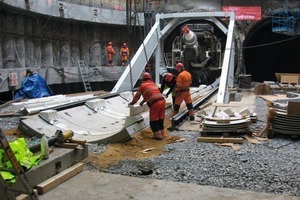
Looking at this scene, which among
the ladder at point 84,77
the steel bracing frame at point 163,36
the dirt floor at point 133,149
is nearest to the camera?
the dirt floor at point 133,149

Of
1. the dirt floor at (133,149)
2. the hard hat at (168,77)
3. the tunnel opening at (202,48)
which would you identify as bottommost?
the dirt floor at (133,149)

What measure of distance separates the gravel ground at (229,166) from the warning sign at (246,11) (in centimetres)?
1264

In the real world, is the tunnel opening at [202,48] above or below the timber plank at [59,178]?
above

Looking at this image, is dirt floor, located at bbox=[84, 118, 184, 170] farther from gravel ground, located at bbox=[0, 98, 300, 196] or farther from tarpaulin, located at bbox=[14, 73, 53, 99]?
tarpaulin, located at bbox=[14, 73, 53, 99]

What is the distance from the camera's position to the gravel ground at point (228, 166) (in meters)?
4.46

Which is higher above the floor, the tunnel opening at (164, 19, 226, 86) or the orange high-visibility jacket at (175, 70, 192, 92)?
the tunnel opening at (164, 19, 226, 86)

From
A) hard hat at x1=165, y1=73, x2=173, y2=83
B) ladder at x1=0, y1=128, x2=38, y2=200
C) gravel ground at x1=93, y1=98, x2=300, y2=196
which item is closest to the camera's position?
ladder at x1=0, y1=128, x2=38, y2=200

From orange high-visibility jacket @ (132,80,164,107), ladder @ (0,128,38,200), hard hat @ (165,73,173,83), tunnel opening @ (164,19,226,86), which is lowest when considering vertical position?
ladder @ (0,128,38,200)

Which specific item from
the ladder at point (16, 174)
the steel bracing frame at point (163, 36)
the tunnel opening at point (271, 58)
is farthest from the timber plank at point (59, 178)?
the tunnel opening at point (271, 58)

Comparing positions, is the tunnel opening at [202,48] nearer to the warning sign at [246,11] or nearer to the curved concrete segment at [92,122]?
the warning sign at [246,11]

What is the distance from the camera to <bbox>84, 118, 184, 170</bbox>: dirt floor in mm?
5484

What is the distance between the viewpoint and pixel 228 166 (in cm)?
512

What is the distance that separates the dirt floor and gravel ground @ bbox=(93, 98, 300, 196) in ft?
0.60

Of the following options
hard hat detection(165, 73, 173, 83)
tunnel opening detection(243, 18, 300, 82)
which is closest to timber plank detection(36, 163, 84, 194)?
hard hat detection(165, 73, 173, 83)
